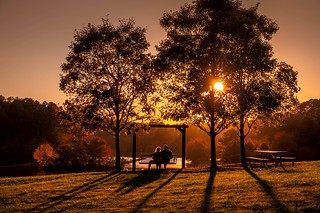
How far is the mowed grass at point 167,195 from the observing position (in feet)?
53.5

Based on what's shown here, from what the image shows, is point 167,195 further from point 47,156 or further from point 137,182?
point 47,156

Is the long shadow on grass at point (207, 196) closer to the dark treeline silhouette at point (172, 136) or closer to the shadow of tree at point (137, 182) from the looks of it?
the shadow of tree at point (137, 182)

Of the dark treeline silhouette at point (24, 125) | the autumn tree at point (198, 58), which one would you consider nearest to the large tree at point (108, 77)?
the autumn tree at point (198, 58)

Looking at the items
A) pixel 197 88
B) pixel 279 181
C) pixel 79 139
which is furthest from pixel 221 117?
pixel 79 139

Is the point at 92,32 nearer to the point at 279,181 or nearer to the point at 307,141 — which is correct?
the point at 279,181

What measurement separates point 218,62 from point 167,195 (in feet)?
55.0

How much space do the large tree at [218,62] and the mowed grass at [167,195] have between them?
9083mm

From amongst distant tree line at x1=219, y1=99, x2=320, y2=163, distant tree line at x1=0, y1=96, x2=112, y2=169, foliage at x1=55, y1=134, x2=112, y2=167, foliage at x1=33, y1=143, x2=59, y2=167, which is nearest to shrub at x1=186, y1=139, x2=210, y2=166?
distant tree line at x1=219, y1=99, x2=320, y2=163

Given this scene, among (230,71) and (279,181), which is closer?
(279,181)

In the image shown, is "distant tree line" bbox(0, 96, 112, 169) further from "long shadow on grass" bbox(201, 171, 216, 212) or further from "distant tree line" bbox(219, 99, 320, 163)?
"long shadow on grass" bbox(201, 171, 216, 212)

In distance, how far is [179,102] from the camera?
3444 cm

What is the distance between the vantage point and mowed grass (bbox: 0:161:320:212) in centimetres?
1630

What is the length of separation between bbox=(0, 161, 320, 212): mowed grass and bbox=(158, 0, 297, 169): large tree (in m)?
9.08

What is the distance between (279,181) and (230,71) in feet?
43.2
